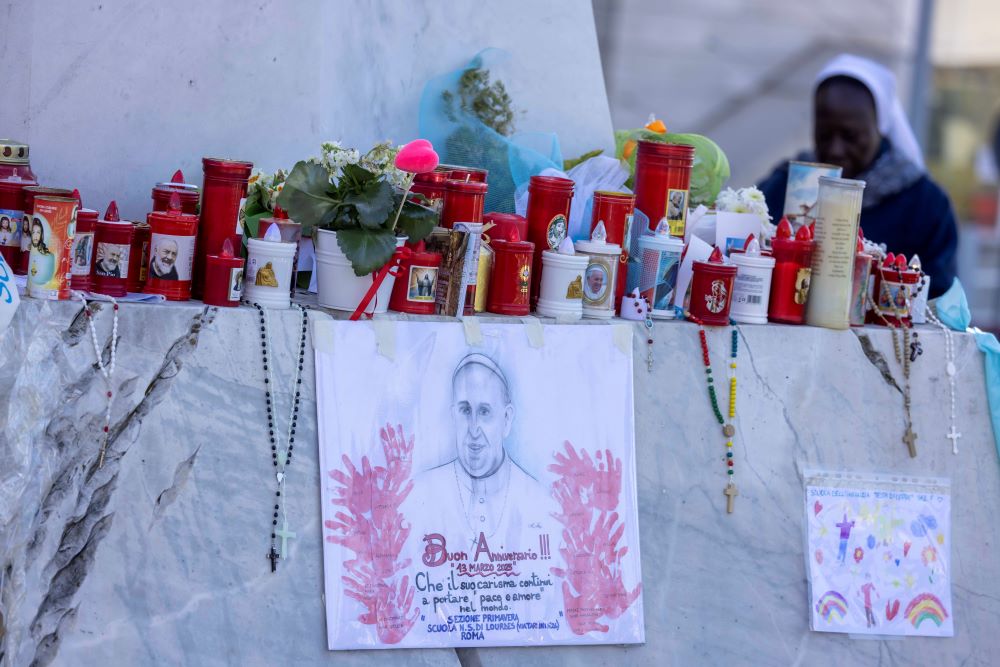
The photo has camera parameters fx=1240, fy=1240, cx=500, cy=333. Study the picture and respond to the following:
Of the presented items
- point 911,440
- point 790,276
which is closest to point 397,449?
point 790,276

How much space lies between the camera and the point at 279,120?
307cm

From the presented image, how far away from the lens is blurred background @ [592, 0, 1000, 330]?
9.32 metres

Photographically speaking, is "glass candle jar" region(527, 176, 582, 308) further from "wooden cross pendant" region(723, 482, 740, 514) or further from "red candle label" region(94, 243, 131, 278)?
"red candle label" region(94, 243, 131, 278)

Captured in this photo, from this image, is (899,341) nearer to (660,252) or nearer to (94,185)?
(660,252)

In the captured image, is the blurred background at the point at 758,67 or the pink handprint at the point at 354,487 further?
the blurred background at the point at 758,67

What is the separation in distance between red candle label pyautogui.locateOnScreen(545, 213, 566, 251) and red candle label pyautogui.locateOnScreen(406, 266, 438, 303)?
1.01 ft

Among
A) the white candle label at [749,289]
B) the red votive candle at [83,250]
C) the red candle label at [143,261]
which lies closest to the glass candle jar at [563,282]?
the white candle label at [749,289]

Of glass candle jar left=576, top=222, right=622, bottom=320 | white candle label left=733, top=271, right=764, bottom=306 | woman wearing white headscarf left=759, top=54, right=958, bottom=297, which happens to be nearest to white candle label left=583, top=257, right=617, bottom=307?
glass candle jar left=576, top=222, right=622, bottom=320

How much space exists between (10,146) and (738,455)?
1845mm

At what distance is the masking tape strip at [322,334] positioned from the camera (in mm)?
2711

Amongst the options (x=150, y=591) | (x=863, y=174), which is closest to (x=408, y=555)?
(x=150, y=591)

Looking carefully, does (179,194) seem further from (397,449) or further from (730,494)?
(730,494)

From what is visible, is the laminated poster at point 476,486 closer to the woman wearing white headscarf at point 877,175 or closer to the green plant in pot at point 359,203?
the green plant in pot at point 359,203

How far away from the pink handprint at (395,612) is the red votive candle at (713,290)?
96cm
